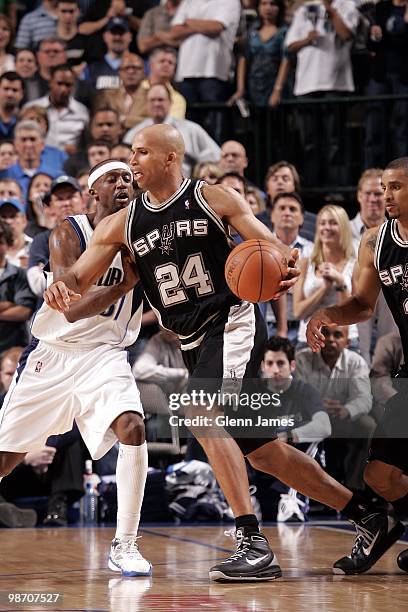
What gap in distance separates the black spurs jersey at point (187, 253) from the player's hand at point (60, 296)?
42cm

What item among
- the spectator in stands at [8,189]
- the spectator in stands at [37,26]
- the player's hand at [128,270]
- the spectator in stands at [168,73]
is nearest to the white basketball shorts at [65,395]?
the player's hand at [128,270]

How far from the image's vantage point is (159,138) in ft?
17.4

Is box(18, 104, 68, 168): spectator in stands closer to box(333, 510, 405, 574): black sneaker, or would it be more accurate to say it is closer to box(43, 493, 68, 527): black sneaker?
box(43, 493, 68, 527): black sneaker

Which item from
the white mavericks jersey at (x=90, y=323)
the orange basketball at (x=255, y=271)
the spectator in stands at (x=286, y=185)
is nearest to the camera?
the orange basketball at (x=255, y=271)

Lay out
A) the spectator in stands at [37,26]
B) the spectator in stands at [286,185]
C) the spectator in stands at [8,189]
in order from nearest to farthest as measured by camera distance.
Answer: the spectator in stands at [286,185]
the spectator in stands at [8,189]
the spectator in stands at [37,26]

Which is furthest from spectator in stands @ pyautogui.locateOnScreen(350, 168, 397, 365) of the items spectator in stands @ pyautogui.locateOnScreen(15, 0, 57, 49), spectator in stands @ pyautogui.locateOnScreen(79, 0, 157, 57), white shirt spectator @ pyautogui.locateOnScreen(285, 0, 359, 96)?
spectator in stands @ pyautogui.locateOnScreen(15, 0, 57, 49)

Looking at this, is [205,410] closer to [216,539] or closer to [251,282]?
[251,282]

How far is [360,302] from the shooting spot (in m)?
5.43

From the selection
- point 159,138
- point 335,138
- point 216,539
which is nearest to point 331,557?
point 216,539

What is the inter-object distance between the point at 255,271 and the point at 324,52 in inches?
241

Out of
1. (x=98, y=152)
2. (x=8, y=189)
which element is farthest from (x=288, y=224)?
(x=8, y=189)

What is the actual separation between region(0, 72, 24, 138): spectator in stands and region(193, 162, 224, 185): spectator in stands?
2464 millimetres

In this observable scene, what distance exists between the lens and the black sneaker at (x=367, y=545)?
532 cm

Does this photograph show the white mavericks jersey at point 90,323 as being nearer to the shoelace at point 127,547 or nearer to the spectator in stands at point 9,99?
the shoelace at point 127,547
